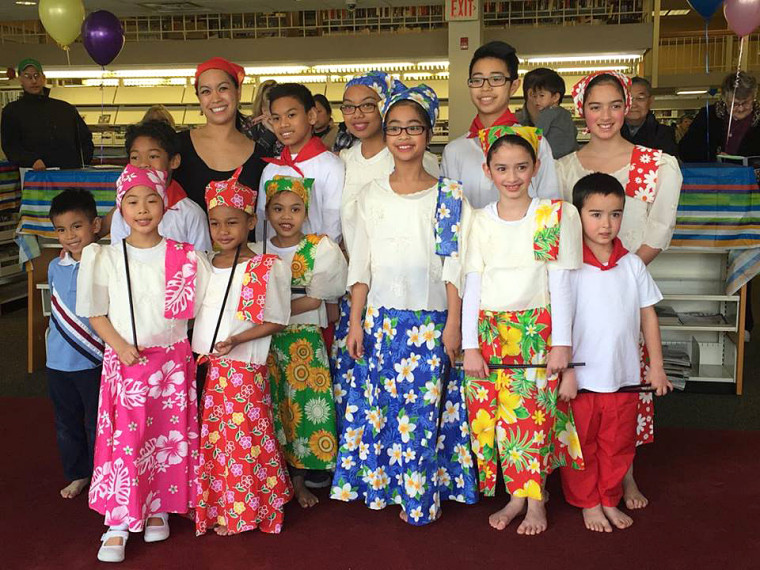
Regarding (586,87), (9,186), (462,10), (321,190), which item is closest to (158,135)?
(321,190)

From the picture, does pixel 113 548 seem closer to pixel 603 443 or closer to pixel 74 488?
pixel 74 488

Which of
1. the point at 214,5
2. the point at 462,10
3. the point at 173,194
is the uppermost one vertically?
the point at 214,5

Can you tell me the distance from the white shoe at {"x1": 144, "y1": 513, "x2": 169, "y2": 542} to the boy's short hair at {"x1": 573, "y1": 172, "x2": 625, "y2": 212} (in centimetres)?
A: 169

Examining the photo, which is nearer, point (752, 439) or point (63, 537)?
point (63, 537)

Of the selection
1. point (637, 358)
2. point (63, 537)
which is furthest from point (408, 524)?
point (63, 537)

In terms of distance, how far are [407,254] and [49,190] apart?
8.75 ft

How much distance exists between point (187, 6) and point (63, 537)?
8133 millimetres

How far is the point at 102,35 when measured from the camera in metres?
6.56

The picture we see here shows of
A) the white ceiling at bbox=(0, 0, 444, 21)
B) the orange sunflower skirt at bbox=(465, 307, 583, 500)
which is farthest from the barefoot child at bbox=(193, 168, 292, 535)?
the white ceiling at bbox=(0, 0, 444, 21)

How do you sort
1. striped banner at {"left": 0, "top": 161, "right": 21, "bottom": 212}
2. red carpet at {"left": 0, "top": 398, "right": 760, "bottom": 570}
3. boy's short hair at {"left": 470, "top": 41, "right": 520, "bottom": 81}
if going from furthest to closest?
striped banner at {"left": 0, "top": 161, "right": 21, "bottom": 212}, boy's short hair at {"left": 470, "top": 41, "right": 520, "bottom": 81}, red carpet at {"left": 0, "top": 398, "right": 760, "bottom": 570}

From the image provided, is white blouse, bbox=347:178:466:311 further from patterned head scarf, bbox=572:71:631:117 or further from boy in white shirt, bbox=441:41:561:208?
patterned head scarf, bbox=572:71:631:117

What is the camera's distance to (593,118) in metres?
2.84

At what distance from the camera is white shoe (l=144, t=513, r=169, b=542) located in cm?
268

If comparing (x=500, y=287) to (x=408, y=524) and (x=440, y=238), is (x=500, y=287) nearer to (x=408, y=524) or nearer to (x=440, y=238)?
(x=440, y=238)
